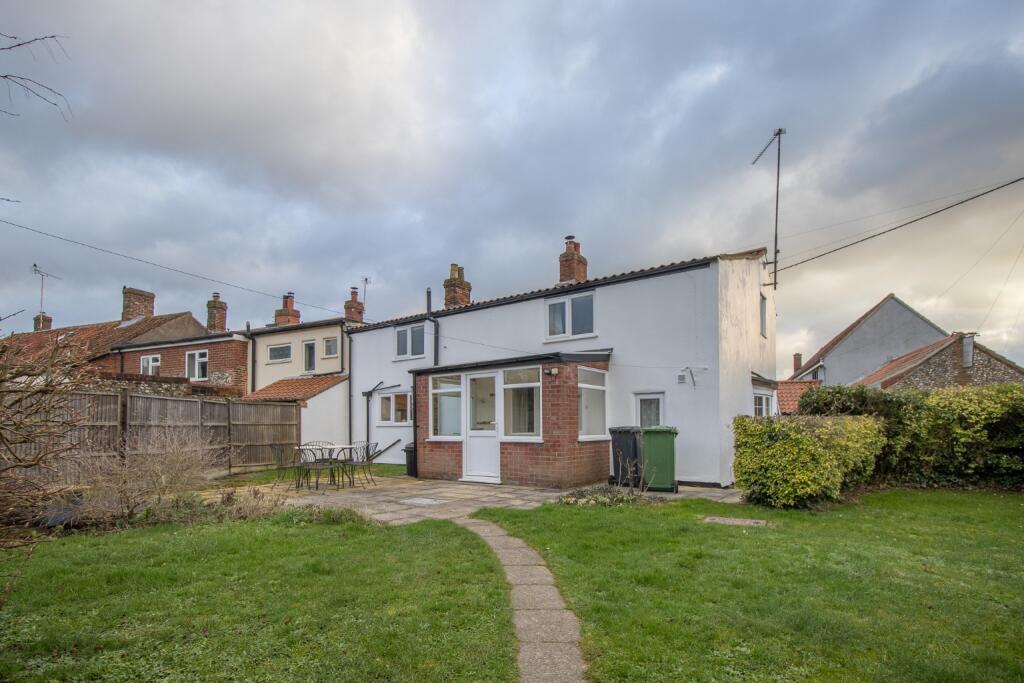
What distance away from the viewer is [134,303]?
2869cm

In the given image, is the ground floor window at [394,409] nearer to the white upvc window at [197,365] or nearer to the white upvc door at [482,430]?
the white upvc door at [482,430]

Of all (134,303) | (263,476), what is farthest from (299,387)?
(134,303)

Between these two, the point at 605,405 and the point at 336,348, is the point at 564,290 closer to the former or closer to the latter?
the point at 605,405

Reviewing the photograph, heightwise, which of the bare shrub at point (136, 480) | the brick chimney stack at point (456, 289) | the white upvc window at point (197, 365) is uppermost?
the brick chimney stack at point (456, 289)

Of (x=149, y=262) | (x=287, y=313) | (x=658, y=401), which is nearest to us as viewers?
(x=658, y=401)

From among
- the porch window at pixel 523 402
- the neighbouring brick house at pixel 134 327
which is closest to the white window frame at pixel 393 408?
the porch window at pixel 523 402

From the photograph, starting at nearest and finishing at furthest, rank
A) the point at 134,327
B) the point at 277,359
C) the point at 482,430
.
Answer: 1. the point at 482,430
2. the point at 277,359
3. the point at 134,327

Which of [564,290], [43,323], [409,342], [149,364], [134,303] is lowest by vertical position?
[149,364]

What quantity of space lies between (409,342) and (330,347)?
4529 millimetres

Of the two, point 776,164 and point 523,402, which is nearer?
point 523,402

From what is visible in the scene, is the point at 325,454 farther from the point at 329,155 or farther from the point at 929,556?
the point at 929,556

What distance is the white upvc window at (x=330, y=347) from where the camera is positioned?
2147 centimetres

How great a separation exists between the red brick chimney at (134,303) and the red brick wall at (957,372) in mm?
35033

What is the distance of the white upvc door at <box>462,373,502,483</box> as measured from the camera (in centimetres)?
1298
